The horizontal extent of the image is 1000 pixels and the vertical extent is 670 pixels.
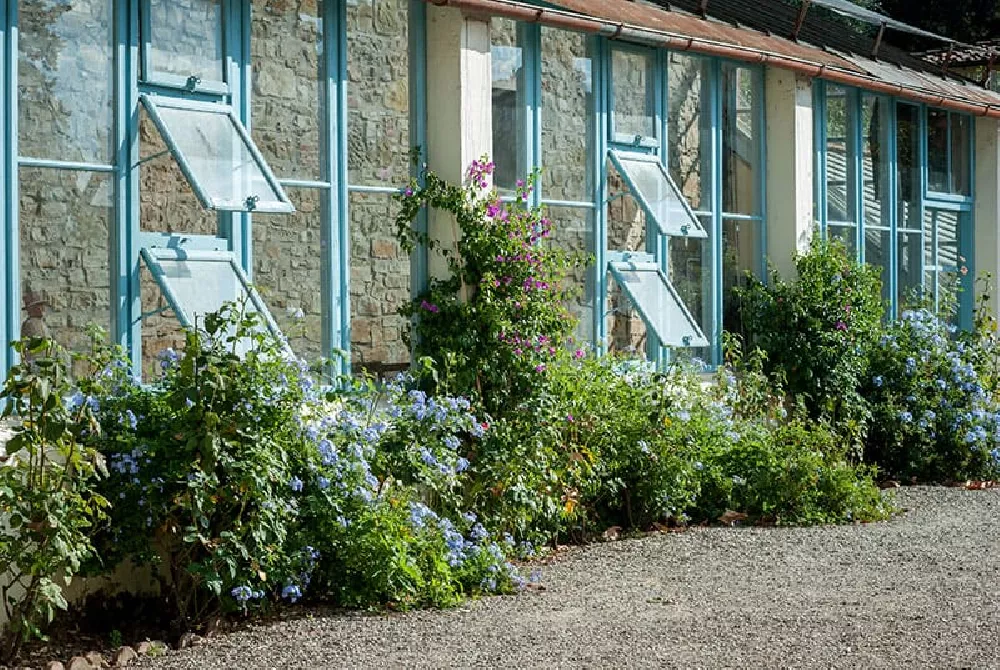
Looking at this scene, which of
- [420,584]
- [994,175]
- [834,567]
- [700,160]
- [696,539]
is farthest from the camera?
[994,175]

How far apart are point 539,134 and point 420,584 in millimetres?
3588

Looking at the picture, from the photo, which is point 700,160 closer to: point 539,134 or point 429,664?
point 539,134

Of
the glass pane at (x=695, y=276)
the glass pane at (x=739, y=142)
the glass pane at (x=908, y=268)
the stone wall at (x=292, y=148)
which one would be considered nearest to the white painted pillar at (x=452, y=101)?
the stone wall at (x=292, y=148)

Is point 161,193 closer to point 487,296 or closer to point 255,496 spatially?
point 255,496

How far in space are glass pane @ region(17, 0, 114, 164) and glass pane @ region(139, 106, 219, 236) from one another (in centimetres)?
19

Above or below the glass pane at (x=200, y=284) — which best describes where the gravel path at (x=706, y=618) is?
below

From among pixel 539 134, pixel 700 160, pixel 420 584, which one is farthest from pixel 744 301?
pixel 420 584

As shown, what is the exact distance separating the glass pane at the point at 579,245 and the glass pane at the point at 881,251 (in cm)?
380

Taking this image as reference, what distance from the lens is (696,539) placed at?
26.1ft

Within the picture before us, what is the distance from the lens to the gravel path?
5316mm

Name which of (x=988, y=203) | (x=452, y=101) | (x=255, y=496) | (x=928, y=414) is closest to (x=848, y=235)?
(x=928, y=414)

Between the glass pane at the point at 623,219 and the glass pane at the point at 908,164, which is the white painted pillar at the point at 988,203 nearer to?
the glass pane at the point at 908,164

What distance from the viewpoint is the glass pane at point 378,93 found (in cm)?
773

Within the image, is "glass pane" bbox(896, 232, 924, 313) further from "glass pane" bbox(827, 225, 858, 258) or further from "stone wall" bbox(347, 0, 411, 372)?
"stone wall" bbox(347, 0, 411, 372)
